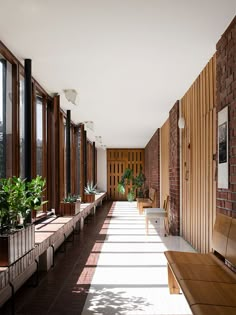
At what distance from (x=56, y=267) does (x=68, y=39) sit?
3122 millimetres

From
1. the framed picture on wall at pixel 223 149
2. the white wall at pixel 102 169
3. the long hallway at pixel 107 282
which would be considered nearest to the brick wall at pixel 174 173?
the long hallway at pixel 107 282

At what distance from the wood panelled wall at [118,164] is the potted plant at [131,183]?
0.68 meters

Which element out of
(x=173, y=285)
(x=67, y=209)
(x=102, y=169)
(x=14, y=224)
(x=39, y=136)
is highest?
(x=39, y=136)

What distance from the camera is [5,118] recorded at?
4984mm

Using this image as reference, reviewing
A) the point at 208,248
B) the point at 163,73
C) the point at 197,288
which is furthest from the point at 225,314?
the point at 163,73

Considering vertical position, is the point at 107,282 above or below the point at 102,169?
below

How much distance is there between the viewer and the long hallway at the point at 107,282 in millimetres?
3648

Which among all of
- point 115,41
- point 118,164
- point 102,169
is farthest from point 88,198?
point 118,164

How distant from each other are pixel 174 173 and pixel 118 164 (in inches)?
492

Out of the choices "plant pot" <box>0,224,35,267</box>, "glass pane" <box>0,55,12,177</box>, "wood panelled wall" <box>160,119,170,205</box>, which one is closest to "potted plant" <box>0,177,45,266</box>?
"plant pot" <box>0,224,35,267</box>

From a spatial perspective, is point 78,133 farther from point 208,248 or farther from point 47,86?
point 208,248

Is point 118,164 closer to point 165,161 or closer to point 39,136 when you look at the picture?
point 165,161

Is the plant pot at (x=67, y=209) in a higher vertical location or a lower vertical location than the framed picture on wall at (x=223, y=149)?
lower

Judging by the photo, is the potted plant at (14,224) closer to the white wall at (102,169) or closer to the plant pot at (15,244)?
the plant pot at (15,244)
